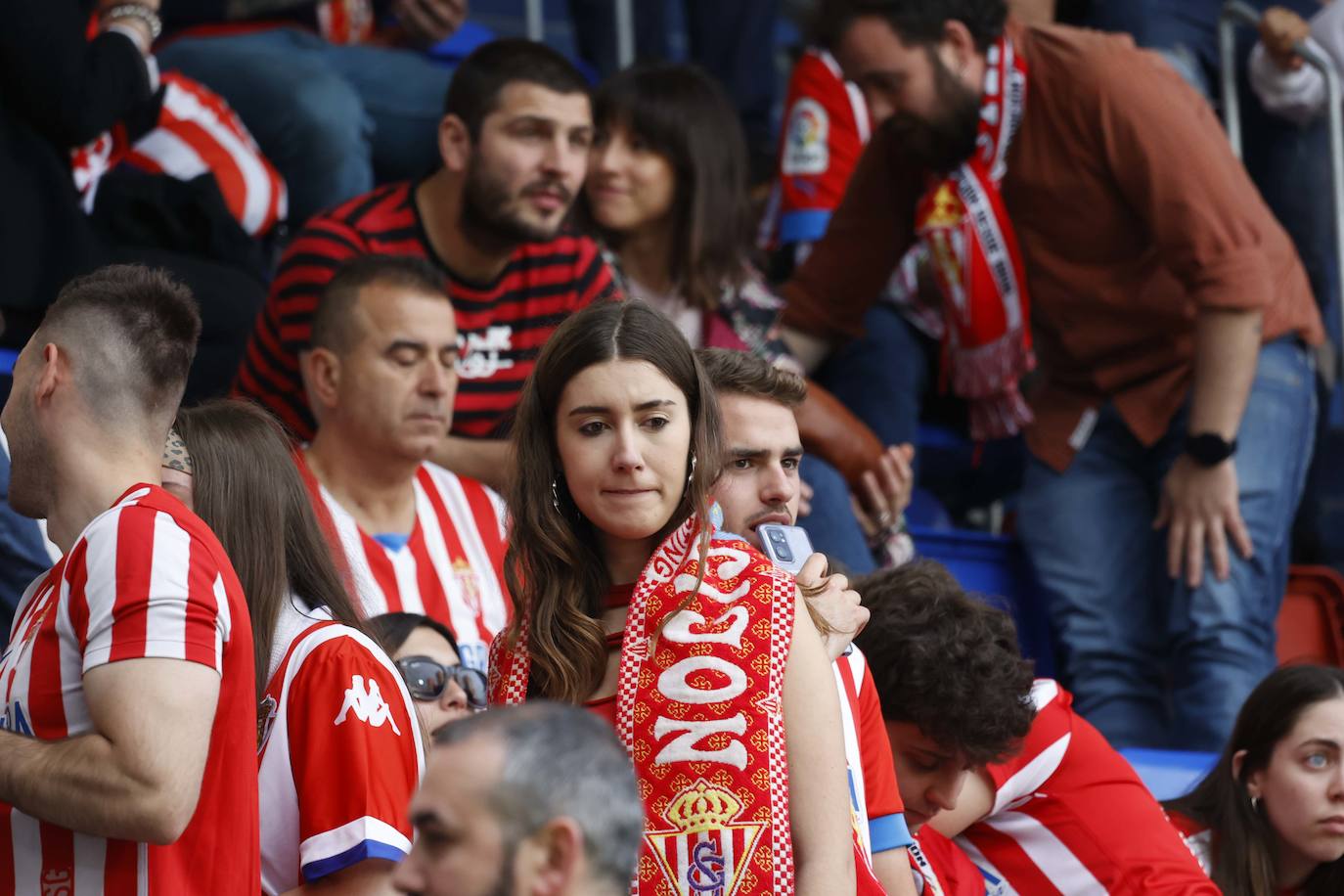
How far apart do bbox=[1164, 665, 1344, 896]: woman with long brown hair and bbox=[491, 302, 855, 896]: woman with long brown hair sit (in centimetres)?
145

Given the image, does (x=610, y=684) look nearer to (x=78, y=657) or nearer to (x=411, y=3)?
(x=78, y=657)

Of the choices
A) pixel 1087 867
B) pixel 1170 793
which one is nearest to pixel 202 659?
pixel 1087 867

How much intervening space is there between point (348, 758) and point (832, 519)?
2041 millimetres

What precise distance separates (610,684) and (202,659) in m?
0.53

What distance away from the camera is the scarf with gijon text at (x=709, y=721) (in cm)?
205

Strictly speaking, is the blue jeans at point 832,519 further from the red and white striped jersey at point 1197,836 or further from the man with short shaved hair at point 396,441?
the red and white striped jersey at point 1197,836

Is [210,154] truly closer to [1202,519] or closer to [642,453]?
[1202,519]

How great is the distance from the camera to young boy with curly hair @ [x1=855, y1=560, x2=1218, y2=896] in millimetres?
2758

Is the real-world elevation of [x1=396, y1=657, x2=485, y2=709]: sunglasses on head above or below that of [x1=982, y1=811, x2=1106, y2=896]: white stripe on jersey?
above

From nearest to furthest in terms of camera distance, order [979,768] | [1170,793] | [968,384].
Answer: [979,768], [1170,793], [968,384]

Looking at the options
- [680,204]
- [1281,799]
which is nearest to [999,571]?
[680,204]

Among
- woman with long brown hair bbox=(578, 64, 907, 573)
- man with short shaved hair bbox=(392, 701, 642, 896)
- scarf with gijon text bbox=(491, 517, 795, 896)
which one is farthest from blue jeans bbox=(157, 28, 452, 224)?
man with short shaved hair bbox=(392, 701, 642, 896)

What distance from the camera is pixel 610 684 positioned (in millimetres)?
2225

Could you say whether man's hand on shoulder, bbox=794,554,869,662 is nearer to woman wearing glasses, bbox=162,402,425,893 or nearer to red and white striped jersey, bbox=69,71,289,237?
woman wearing glasses, bbox=162,402,425,893
